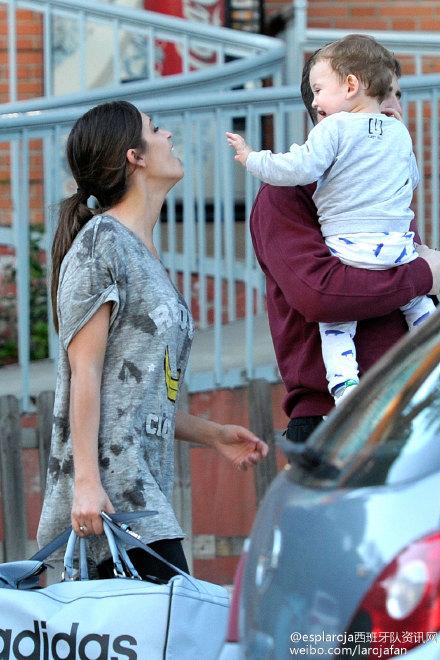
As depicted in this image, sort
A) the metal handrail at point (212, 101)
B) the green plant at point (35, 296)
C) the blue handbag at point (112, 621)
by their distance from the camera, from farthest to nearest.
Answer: the green plant at point (35, 296), the metal handrail at point (212, 101), the blue handbag at point (112, 621)

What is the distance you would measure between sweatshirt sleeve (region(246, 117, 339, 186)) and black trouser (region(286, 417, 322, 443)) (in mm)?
581

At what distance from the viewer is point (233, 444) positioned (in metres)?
3.47

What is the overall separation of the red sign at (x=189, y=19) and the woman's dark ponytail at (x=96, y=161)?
452cm

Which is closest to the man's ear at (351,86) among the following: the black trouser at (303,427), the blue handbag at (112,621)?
the black trouser at (303,427)

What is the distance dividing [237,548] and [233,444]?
2264 mm

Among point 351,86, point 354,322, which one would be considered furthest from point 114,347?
point 351,86

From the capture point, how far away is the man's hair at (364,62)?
10.3 feet

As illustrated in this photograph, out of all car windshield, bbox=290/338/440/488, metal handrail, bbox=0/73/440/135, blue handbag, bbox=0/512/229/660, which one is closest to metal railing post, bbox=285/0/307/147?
metal handrail, bbox=0/73/440/135

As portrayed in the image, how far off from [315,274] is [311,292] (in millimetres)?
46

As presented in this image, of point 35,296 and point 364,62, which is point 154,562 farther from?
point 35,296

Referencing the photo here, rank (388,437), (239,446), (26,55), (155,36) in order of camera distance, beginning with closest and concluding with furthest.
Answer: (388,437) < (239,446) < (155,36) < (26,55)

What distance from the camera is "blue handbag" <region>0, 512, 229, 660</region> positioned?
102 inches

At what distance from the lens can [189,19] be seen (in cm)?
826

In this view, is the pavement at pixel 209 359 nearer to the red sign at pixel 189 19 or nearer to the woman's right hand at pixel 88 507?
the red sign at pixel 189 19
